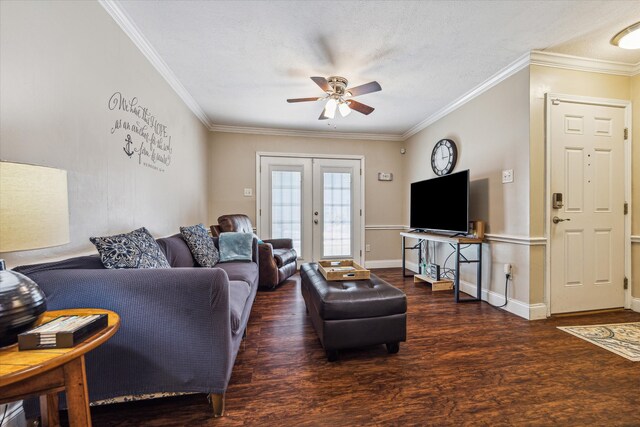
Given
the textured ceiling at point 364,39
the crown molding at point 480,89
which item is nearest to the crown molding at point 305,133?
the crown molding at point 480,89

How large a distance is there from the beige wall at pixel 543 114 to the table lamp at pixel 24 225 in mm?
3233

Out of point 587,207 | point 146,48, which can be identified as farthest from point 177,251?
point 587,207

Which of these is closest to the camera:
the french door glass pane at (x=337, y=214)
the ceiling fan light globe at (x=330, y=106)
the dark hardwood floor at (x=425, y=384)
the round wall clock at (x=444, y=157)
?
the dark hardwood floor at (x=425, y=384)

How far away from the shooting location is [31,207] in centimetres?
77

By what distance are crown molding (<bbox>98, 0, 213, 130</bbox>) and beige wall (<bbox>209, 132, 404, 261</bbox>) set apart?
1032mm

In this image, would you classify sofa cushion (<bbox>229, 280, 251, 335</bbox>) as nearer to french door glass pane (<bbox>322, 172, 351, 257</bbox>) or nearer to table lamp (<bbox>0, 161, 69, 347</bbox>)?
table lamp (<bbox>0, 161, 69, 347</bbox>)

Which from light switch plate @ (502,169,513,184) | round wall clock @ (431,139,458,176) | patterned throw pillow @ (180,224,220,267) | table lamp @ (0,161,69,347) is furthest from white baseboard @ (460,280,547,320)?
table lamp @ (0,161,69,347)

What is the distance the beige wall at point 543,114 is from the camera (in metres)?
2.45

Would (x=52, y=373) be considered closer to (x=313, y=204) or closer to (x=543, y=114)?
(x=543, y=114)

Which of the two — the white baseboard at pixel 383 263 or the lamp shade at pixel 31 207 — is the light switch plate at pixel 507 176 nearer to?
the white baseboard at pixel 383 263

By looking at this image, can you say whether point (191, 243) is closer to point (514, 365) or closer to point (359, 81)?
point (359, 81)

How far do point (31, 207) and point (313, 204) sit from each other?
3929 mm

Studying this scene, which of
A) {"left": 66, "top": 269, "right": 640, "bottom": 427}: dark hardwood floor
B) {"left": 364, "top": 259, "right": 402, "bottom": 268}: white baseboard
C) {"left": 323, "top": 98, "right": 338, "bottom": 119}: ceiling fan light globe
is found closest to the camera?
{"left": 66, "top": 269, "right": 640, "bottom": 427}: dark hardwood floor

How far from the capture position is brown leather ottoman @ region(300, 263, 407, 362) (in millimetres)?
1756
